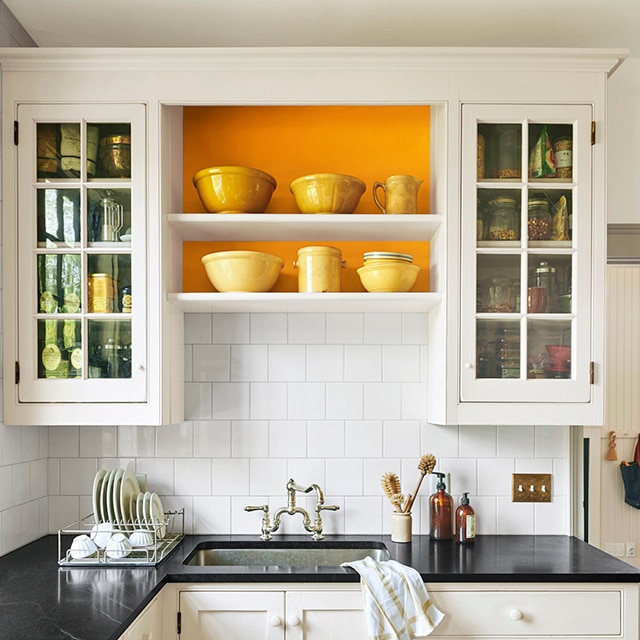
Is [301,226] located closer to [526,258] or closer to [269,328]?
[269,328]

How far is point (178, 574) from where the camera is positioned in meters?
2.17

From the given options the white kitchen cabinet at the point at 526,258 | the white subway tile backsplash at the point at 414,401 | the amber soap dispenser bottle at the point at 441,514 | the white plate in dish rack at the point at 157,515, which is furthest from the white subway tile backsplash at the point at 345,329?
the white plate in dish rack at the point at 157,515

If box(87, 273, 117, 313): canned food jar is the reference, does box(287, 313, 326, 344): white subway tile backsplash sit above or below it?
below

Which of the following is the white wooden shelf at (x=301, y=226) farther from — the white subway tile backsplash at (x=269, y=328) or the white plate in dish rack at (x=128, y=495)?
the white plate in dish rack at (x=128, y=495)

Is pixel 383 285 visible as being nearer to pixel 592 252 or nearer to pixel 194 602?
pixel 592 252

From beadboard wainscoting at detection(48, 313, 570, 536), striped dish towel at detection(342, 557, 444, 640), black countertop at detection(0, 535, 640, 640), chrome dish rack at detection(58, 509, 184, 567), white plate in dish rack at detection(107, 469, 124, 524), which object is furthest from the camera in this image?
beadboard wainscoting at detection(48, 313, 570, 536)

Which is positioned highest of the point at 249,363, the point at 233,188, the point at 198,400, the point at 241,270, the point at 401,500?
the point at 233,188

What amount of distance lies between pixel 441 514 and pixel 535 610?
48 cm

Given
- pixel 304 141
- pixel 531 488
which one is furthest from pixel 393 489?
pixel 304 141

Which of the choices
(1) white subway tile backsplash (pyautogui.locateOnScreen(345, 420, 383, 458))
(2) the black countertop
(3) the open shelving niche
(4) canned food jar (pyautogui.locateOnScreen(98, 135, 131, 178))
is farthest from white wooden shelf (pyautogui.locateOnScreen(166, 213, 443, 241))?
(2) the black countertop

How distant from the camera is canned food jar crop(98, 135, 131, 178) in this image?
2.42 m

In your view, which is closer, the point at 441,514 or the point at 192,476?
the point at 441,514

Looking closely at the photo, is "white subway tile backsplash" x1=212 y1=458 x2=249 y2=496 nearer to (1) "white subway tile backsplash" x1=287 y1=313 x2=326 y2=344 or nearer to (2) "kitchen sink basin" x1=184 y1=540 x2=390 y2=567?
(2) "kitchen sink basin" x1=184 y1=540 x2=390 y2=567

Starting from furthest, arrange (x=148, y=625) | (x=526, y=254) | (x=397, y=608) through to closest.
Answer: (x=526, y=254) → (x=397, y=608) → (x=148, y=625)
